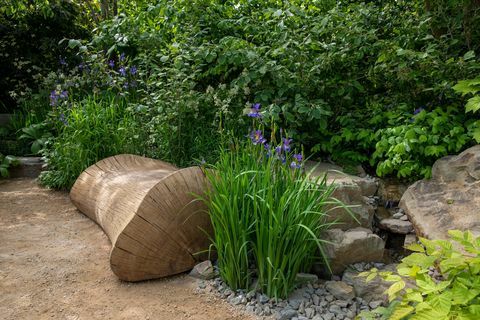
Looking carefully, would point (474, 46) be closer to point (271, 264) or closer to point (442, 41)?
point (442, 41)

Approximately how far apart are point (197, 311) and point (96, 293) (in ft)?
2.08

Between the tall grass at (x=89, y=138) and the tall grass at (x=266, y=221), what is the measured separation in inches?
79.2

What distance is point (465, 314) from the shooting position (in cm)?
186

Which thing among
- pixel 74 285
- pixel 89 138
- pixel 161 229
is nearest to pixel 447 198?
pixel 161 229

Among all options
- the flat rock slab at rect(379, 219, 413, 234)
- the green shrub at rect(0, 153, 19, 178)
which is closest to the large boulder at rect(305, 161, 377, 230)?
the flat rock slab at rect(379, 219, 413, 234)

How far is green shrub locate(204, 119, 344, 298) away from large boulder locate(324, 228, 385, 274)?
0.17 m

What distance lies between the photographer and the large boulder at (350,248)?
9.30 ft

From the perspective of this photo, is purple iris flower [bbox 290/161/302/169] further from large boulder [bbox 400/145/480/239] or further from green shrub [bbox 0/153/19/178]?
green shrub [bbox 0/153/19/178]

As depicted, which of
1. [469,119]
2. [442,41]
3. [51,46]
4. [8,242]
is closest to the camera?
[8,242]

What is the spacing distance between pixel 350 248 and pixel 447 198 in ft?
3.18

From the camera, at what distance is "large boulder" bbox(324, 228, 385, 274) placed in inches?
112

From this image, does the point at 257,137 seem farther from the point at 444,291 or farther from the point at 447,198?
the point at 447,198

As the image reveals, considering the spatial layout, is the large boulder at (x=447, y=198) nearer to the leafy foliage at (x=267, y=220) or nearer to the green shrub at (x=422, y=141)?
the green shrub at (x=422, y=141)

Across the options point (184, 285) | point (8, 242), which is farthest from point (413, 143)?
point (8, 242)
